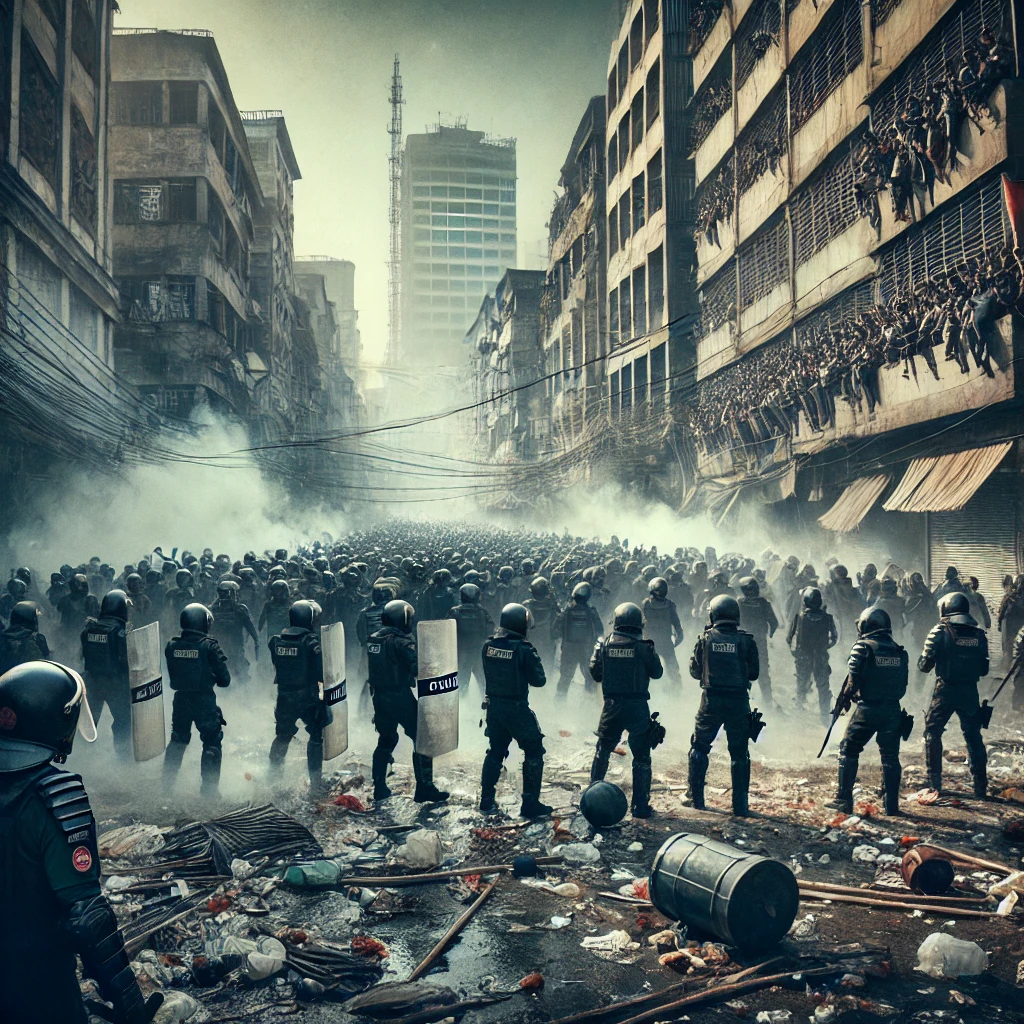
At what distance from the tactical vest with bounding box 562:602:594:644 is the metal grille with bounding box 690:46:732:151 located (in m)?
24.8

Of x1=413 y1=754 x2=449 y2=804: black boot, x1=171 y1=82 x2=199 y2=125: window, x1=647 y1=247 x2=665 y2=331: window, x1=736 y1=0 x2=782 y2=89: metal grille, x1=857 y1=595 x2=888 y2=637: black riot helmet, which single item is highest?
x1=171 y1=82 x2=199 y2=125: window

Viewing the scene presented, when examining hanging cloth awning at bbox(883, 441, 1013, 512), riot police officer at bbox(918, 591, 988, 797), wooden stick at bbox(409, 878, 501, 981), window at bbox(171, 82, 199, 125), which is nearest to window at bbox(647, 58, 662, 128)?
window at bbox(171, 82, 199, 125)

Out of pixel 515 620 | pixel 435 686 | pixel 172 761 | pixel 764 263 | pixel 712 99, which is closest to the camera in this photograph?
pixel 515 620

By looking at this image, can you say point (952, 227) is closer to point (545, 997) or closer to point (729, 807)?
point (729, 807)

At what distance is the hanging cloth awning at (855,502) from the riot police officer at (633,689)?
502 inches

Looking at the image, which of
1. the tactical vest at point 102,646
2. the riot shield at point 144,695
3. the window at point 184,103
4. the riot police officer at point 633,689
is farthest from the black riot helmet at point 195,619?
the window at point 184,103

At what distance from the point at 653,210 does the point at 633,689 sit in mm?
36768

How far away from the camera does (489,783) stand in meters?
7.67

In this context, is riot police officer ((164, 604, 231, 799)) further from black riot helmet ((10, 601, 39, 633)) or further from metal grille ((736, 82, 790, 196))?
metal grille ((736, 82, 790, 196))

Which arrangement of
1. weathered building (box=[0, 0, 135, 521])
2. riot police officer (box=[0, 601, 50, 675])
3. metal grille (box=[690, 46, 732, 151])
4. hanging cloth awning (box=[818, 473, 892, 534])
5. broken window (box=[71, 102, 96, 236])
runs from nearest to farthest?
riot police officer (box=[0, 601, 50, 675]) < hanging cloth awning (box=[818, 473, 892, 534]) < weathered building (box=[0, 0, 135, 521]) < broken window (box=[71, 102, 96, 236]) < metal grille (box=[690, 46, 732, 151])

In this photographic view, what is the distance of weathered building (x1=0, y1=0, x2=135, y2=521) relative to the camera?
70.2 ft

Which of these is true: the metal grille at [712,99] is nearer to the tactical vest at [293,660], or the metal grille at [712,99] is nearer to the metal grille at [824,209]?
the metal grille at [824,209]

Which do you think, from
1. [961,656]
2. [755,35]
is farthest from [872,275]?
[961,656]

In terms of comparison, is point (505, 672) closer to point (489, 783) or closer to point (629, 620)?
point (489, 783)
